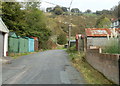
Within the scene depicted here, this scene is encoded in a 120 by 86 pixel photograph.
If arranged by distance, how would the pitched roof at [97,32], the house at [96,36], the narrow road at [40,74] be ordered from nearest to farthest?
the narrow road at [40,74] < the house at [96,36] < the pitched roof at [97,32]

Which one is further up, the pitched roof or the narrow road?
the pitched roof

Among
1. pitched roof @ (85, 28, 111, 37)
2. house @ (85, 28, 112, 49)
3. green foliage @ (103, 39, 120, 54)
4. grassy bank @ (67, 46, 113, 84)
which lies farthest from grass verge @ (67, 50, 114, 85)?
pitched roof @ (85, 28, 111, 37)

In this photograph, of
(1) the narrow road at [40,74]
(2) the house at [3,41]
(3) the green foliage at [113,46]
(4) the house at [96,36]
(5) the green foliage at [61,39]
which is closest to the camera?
(1) the narrow road at [40,74]

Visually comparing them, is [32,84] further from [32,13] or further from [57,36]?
[57,36]

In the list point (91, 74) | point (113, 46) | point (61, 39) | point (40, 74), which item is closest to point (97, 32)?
point (113, 46)

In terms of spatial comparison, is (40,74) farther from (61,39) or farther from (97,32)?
(61,39)

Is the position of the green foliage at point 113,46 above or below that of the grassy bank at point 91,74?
above

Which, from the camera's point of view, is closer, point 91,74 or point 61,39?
point 91,74

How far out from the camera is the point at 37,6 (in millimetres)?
43219

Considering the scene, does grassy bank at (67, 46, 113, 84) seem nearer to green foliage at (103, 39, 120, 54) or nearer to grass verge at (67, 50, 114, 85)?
grass verge at (67, 50, 114, 85)

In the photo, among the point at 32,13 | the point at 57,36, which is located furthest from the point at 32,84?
the point at 57,36

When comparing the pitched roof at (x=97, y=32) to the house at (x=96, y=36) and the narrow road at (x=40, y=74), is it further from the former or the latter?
the narrow road at (x=40, y=74)

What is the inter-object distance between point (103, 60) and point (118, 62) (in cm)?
204

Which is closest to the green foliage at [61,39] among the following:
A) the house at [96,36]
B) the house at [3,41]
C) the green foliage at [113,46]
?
the house at [96,36]
